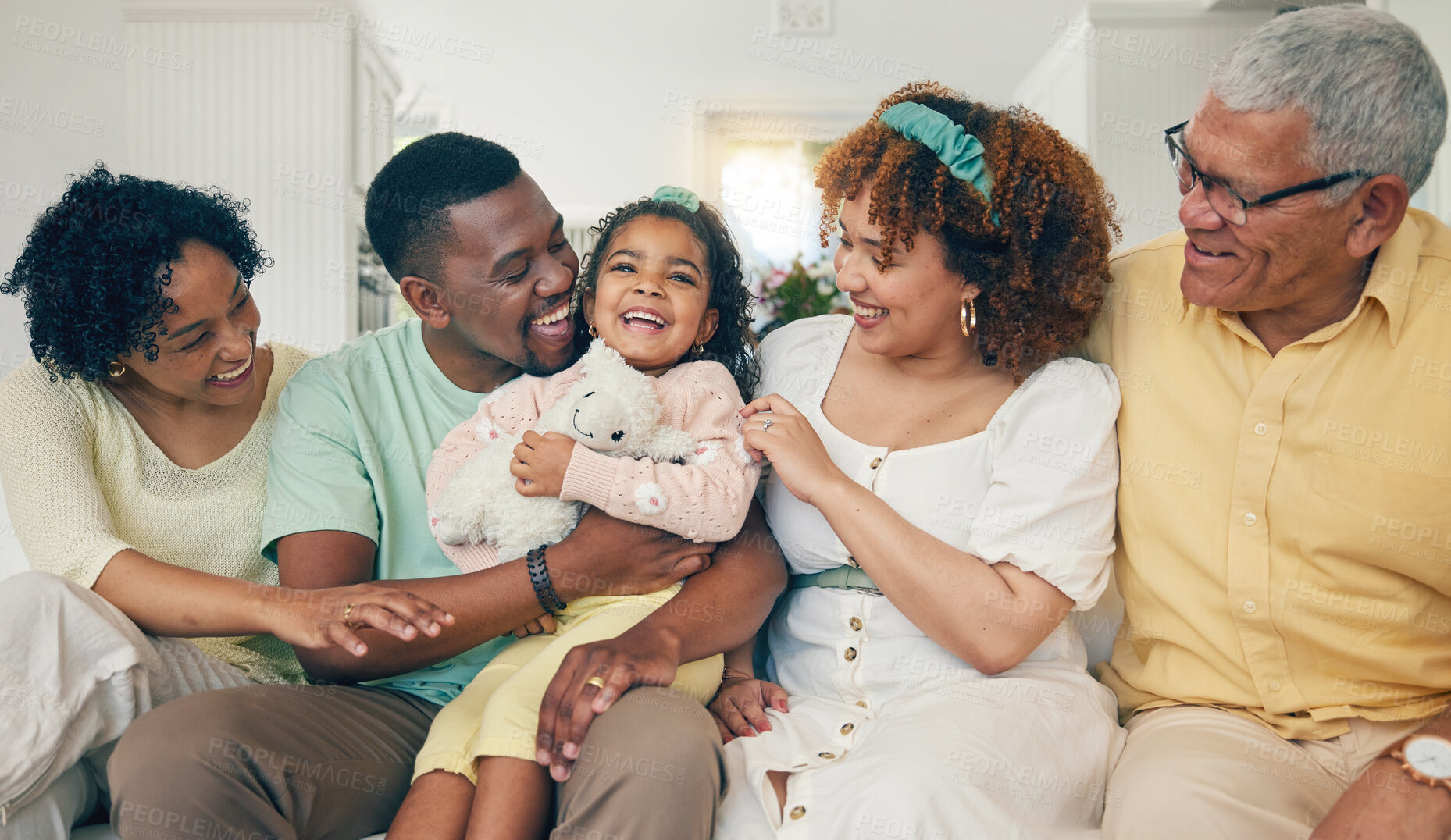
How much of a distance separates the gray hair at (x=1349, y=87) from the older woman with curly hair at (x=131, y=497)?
1.32 metres

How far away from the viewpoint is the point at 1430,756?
1.23 metres

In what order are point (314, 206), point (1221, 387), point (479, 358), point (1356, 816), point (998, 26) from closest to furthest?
point (1356, 816)
point (1221, 387)
point (479, 358)
point (314, 206)
point (998, 26)

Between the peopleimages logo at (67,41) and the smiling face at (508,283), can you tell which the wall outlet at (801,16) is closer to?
the peopleimages logo at (67,41)

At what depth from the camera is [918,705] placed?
4.73 ft

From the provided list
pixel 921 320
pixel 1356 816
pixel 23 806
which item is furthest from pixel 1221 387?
pixel 23 806

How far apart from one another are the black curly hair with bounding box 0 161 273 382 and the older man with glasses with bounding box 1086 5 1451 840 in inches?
60.2

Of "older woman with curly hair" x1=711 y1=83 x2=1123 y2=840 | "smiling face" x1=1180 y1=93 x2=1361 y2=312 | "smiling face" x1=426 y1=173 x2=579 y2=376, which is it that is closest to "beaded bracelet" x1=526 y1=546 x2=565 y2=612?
"older woman with curly hair" x1=711 y1=83 x2=1123 y2=840

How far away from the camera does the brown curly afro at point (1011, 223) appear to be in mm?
1522

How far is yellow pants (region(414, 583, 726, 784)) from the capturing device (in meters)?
1.30

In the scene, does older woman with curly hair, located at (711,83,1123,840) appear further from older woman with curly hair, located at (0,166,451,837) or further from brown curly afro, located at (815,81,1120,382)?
older woman with curly hair, located at (0,166,451,837)

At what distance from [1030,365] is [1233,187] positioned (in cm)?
38

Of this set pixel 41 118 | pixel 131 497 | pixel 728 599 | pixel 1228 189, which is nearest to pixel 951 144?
pixel 1228 189

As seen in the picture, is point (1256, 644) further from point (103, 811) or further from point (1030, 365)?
point (103, 811)

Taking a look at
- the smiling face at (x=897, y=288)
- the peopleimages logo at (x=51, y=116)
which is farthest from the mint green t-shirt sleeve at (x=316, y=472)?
the peopleimages logo at (x=51, y=116)
